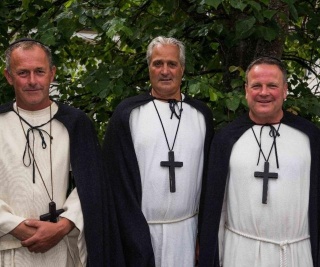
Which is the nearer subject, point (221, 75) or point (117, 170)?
point (117, 170)

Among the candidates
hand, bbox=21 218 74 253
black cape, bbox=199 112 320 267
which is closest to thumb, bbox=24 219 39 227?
hand, bbox=21 218 74 253

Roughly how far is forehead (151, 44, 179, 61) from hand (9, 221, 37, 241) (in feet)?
4.24

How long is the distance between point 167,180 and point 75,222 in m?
0.66

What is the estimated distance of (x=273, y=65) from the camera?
3838 millimetres

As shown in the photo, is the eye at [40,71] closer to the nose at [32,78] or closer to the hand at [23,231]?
the nose at [32,78]

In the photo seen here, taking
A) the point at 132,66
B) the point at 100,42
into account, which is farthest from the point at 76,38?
the point at 132,66

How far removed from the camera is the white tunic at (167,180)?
402cm

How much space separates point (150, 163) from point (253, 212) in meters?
0.70

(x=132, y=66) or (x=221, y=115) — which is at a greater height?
(x=132, y=66)

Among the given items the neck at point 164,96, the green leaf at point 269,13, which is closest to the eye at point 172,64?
the neck at point 164,96

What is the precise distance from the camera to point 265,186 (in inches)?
146

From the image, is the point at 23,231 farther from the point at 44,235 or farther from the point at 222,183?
the point at 222,183

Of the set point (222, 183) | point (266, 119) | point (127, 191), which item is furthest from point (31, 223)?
point (266, 119)

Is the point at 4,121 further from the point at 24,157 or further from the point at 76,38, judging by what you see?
the point at 76,38
